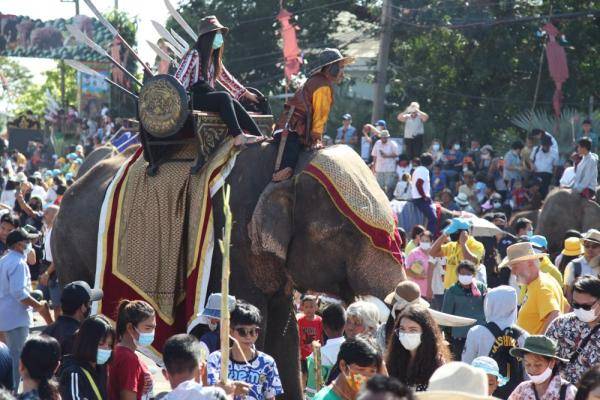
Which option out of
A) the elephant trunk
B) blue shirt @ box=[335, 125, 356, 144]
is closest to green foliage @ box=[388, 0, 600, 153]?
blue shirt @ box=[335, 125, 356, 144]

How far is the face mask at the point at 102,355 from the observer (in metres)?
6.57

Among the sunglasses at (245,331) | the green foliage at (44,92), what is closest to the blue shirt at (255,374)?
the sunglasses at (245,331)

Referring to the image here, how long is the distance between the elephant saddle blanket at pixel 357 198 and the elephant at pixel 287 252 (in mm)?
78

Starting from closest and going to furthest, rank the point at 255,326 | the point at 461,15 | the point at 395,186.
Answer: the point at 255,326
the point at 395,186
the point at 461,15

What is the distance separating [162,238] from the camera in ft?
33.5

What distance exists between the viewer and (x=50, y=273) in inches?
542

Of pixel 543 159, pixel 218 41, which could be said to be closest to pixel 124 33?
pixel 543 159

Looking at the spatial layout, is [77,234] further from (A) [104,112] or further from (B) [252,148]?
(A) [104,112]

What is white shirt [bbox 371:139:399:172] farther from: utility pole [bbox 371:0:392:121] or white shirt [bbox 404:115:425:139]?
utility pole [bbox 371:0:392:121]

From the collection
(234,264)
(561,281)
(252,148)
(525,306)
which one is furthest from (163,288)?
(561,281)

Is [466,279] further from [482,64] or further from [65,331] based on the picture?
[482,64]

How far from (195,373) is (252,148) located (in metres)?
4.09

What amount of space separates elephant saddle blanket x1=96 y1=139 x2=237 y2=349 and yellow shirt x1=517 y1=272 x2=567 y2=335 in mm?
2425

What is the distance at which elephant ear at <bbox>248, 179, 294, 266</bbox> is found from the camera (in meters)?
9.46
